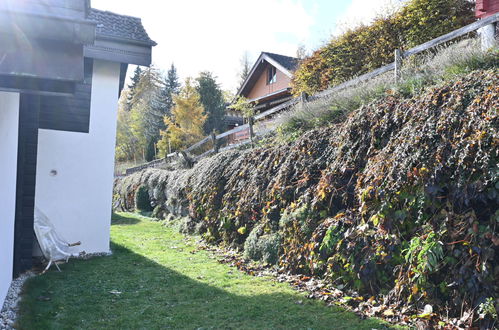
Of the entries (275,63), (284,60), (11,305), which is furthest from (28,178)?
(284,60)

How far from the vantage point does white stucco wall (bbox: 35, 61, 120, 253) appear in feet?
28.0

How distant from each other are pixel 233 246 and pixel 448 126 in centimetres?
516

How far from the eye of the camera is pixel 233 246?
333 inches

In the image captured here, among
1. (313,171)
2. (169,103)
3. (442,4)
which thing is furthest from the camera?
(169,103)

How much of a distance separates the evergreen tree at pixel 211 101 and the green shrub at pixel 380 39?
54.9 ft

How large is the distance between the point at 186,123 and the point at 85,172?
20.9 meters

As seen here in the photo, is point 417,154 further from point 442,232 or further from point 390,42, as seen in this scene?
point 390,42

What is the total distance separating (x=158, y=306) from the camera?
5.12m

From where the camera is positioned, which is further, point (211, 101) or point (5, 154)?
point (211, 101)

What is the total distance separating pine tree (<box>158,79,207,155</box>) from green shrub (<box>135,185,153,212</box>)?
920 centimetres

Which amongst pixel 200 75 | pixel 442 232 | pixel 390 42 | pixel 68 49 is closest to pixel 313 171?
pixel 442 232

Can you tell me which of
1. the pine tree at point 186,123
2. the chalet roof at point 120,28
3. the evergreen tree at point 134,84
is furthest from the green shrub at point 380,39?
the evergreen tree at point 134,84

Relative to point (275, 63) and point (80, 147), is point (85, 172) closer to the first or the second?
point (80, 147)

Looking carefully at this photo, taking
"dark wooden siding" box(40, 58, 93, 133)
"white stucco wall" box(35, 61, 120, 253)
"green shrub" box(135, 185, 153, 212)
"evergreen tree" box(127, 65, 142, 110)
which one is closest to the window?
"green shrub" box(135, 185, 153, 212)
